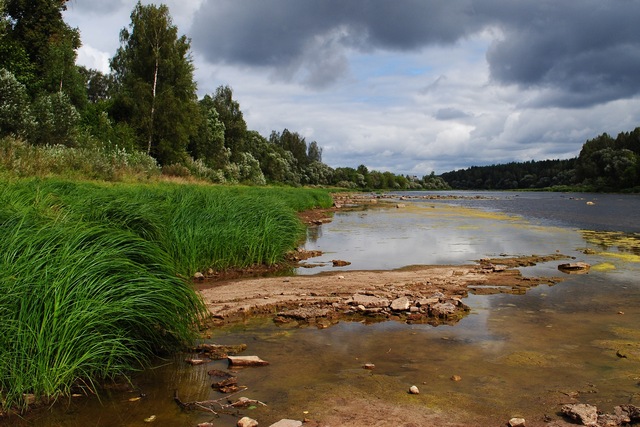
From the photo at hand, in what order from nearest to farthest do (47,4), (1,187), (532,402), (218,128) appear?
(532,402), (1,187), (47,4), (218,128)

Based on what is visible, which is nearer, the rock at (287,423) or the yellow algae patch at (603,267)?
the rock at (287,423)

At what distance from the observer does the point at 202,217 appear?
11.3m

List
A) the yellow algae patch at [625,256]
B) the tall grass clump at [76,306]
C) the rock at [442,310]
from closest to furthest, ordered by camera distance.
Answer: the tall grass clump at [76,306], the rock at [442,310], the yellow algae patch at [625,256]

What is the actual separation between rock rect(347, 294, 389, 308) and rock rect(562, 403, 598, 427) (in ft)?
12.0

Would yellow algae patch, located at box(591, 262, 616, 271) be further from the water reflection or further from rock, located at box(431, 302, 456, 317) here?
rock, located at box(431, 302, 456, 317)

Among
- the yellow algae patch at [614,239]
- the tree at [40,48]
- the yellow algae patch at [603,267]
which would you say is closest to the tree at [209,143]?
the tree at [40,48]

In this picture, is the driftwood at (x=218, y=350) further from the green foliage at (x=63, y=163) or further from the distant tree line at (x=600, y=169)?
the distant tree line at (x=600, y=169)

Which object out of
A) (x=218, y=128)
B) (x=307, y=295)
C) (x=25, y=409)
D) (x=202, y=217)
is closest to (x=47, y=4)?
(x=218, y=128)

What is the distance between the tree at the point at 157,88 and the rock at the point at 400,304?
35.4 m

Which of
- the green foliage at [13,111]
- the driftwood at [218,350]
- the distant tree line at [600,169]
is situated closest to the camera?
the driftwood at [218,350]

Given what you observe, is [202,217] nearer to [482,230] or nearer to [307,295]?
[307,295]

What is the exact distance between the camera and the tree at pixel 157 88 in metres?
39.9

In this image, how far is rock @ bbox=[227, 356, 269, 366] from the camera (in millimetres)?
5297

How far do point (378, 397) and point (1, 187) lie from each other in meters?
6.99
